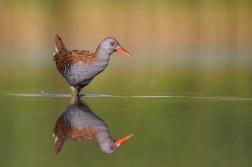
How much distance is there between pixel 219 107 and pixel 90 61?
214 cm

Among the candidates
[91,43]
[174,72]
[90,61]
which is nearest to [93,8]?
[91,43]

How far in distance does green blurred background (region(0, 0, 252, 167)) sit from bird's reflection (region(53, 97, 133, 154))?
84 millimetres

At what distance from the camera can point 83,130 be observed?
774 cm

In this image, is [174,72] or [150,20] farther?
[150,20]

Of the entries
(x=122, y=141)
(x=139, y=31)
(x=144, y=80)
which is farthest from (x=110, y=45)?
(x=139, y=31)

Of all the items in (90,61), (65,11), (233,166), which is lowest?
(233,166)

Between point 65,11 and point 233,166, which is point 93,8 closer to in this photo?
point 65,11

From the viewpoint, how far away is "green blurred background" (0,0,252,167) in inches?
273

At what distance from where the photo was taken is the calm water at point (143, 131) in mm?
6559

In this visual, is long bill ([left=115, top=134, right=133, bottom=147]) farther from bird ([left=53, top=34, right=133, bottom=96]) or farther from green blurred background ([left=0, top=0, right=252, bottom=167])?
bird ([left=53, top=34, right=133, bottom=96])

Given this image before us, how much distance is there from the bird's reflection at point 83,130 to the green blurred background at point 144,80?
0.28 feet

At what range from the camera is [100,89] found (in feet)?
41.2

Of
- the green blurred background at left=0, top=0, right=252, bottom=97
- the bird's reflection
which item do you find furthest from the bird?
the green blurred background at left=0, top=0, right=252, bottom=97

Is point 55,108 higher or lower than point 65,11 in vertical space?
lower
